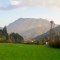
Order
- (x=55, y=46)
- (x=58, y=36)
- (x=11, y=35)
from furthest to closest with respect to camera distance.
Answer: (x=11, y=35) → (x=58, y=36) → (x=55, y=46)

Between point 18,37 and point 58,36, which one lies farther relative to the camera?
point 18,37

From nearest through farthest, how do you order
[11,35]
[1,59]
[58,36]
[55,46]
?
1. [1,59]
2. [55,46]
3. [58,36]
4. [11,35]

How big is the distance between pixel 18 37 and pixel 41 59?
53.6 meters

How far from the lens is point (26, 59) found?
14.0 metres

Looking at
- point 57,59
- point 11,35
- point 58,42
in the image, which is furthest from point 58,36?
point 11,35

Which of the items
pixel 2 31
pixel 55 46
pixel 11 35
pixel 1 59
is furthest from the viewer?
pixel 2 31

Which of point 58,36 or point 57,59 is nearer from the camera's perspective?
point 57,59

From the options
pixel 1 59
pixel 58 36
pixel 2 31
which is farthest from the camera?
pixel 2 31

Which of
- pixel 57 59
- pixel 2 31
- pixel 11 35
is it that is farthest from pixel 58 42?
pixel 2 31

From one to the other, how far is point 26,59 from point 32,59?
33 cm

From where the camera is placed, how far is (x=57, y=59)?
1443 cm

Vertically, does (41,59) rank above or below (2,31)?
below

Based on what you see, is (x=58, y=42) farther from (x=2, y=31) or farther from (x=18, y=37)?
(x=2, y=31)

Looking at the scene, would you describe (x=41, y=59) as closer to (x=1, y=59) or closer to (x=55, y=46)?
(x=1, y=59)
